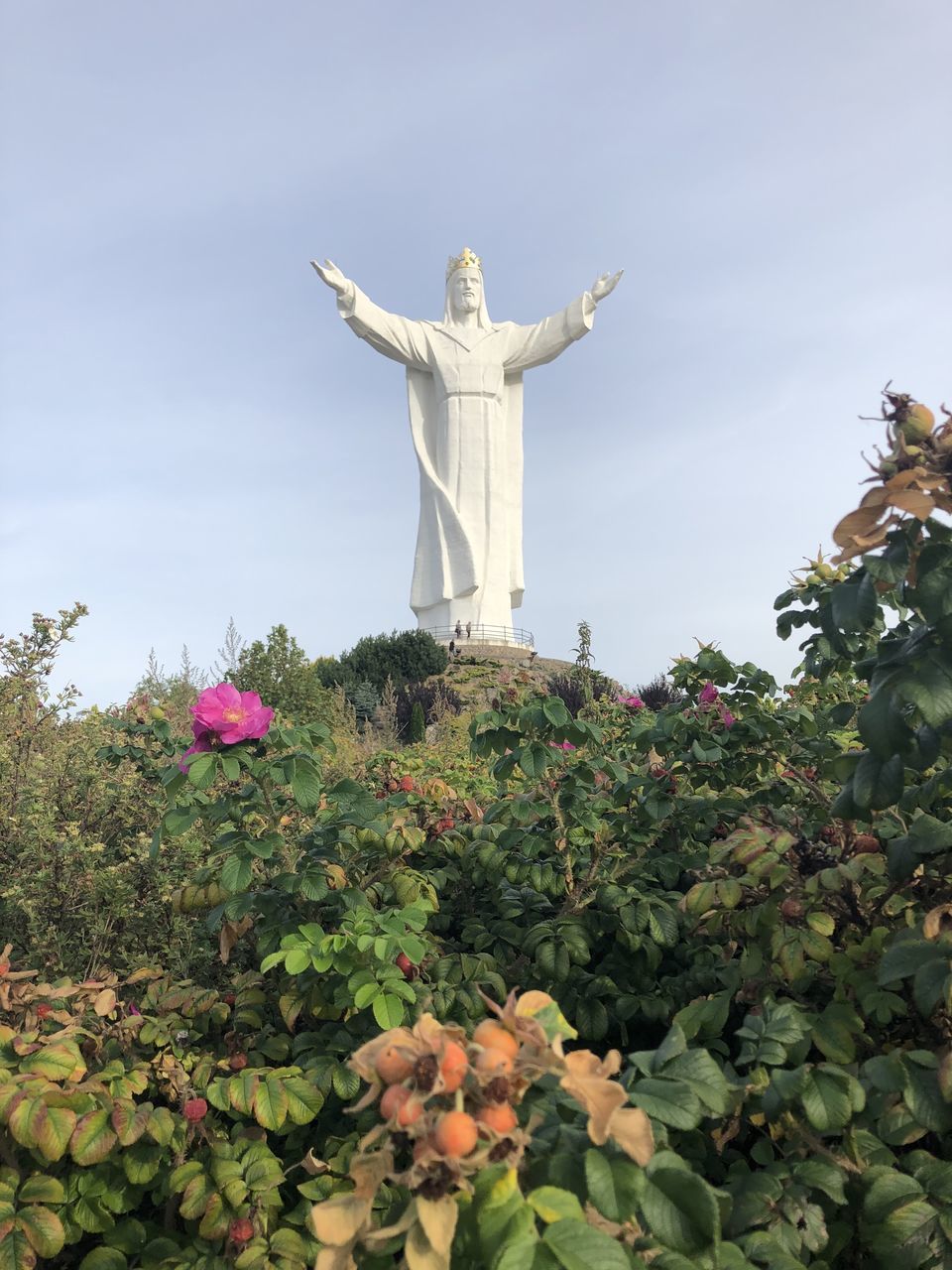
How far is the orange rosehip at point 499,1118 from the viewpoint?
2.56 feet

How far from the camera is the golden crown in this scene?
2011 cm

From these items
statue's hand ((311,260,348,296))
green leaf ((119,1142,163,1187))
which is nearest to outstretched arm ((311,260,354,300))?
statue's hand ((311,260,348,296))

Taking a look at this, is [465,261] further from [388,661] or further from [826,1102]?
[826,1102]

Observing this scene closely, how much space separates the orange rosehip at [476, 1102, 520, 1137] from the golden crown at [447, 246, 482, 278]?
21.2 m

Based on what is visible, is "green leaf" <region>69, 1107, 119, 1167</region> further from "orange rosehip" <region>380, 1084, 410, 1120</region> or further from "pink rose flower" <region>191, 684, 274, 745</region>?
"orange rosehip" <region>380, 1084, 410, 1120</region>

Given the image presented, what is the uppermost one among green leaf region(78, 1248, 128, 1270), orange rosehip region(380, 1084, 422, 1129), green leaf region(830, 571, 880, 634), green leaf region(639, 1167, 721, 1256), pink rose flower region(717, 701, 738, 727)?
pink rose flower region(717, 701, 738, 727)

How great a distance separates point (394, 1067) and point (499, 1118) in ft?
0.34

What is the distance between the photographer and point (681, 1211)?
3.01ft

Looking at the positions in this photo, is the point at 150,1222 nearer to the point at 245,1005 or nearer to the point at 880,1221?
the point at 245,1005

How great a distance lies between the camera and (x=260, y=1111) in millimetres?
1633

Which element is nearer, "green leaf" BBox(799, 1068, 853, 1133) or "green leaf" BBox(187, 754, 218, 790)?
"green leaf" BBox(799, 1068, 853, 1133)

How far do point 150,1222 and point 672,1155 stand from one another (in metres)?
1.36

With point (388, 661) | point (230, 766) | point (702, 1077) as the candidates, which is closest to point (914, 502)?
point (702, 1077)

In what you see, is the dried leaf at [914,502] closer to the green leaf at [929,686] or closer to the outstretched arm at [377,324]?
the green leaf at [929,686]
